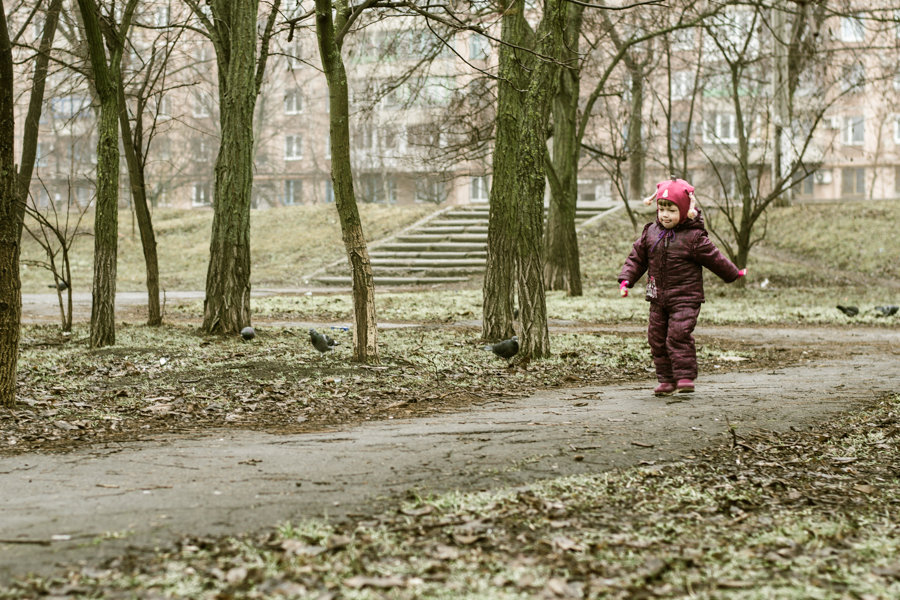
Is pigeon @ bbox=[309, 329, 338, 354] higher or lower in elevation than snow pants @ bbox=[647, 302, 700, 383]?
lower

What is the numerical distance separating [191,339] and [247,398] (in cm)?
394

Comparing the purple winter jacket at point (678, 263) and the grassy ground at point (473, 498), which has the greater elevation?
the purple winter jacket at point (678, 263)

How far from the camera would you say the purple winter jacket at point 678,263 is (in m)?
8.31

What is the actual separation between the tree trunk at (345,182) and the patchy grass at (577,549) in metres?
4.85

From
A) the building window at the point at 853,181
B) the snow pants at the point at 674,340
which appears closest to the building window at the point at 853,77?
the snow pants at the point at 674,340

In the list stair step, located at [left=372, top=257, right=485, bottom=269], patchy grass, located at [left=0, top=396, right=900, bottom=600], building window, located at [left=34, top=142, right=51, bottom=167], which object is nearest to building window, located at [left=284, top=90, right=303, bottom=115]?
building window, located at [left=34, top=142, right=51, bottom=167]

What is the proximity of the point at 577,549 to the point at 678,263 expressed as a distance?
15.2 feet

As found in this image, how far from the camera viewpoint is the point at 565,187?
73.2ft

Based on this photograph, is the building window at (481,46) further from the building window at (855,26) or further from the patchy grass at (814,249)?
the patchy grass at (814,249)

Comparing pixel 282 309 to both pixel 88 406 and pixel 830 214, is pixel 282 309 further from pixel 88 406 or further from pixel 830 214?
pixel 830 214

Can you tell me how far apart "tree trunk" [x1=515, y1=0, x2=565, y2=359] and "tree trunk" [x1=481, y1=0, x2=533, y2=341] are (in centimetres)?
96

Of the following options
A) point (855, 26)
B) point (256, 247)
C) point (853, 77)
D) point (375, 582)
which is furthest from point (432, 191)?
point (375, 582)

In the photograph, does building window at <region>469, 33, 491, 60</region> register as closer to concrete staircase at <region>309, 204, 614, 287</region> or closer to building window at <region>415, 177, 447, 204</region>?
concrete staircase at <region>309, 204, 614, 287</region>

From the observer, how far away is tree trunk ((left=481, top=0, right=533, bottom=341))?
11.8m
